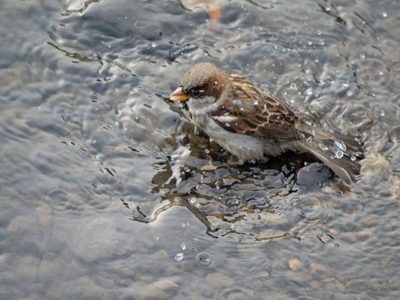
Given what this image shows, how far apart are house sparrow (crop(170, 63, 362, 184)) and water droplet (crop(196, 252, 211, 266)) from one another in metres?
1.19

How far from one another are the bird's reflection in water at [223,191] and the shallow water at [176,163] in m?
0.01

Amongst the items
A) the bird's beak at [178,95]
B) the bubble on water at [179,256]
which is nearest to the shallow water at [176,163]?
the bubble on water at [179,256]

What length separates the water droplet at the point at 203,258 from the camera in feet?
16.8

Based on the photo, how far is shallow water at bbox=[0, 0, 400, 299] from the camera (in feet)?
16.5

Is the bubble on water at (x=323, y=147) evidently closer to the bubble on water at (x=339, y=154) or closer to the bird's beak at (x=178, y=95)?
the bubble on water at (x=339, y=154)

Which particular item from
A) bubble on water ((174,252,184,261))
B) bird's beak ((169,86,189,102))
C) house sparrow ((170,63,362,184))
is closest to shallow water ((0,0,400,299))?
bubble on water ((174,252,184,261))

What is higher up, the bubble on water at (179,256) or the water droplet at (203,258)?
the water droplet at (203,258)

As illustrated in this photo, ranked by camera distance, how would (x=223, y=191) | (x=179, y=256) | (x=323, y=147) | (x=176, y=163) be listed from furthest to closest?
(x=323, y=147) → (x=176, y=163) → (x=223, y=191) → (x=179, y=256)

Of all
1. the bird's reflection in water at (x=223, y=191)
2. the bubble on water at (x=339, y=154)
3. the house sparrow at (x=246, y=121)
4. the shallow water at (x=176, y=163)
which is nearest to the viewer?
the shallow water at (x=176, y=163)

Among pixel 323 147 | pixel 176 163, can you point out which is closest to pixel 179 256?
pixel 176 163

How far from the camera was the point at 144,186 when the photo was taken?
564cm

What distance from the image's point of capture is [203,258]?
16.9 ft

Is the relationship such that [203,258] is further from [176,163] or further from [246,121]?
[246,121]

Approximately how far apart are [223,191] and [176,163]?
0.45 metres
